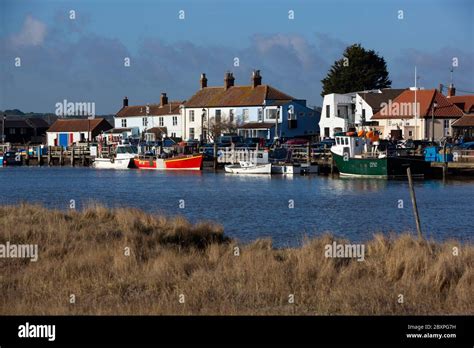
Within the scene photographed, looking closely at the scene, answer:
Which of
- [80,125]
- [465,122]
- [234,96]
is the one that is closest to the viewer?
[465,122]

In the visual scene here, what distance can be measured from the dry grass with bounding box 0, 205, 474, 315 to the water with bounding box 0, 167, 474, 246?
26.3 feet

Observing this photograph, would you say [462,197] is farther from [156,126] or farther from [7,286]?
[156,126]

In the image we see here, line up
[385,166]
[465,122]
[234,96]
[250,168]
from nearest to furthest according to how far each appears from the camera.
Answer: [385,166] < [250,168] < [465,122] < [234,96]

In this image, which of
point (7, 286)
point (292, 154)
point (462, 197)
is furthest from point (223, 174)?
point (7, 286)

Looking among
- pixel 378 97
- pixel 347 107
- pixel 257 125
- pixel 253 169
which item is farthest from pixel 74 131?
pixel 253 169

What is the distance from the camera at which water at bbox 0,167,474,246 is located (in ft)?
120

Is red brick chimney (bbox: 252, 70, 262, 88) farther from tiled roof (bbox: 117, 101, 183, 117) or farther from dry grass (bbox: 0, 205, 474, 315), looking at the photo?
dry grass (bbox: 0, 205, 474, 315)

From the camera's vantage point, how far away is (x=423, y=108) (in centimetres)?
9012

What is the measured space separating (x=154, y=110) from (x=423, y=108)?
42.9 meters

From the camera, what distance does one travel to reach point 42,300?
16.2 metres

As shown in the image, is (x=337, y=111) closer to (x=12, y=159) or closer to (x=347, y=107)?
(x=347, y=107)

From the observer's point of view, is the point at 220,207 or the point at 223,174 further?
the point at 223,174
